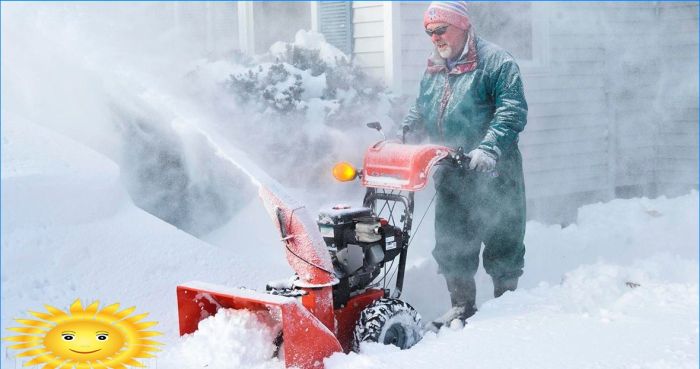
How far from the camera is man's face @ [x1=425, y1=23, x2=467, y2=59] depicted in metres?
4.75

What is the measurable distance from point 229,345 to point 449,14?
2.42 metres

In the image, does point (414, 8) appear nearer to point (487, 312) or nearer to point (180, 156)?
point (180, 156)

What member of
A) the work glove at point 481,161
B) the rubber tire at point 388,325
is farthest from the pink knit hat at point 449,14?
the rubber tire at point 388,325

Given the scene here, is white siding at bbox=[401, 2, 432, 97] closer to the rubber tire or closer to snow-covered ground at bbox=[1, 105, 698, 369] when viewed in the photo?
snow-covered ground at bbox=[1, 105, 698, 369]

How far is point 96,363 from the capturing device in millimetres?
3562

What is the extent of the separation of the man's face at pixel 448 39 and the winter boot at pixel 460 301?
1481 mm

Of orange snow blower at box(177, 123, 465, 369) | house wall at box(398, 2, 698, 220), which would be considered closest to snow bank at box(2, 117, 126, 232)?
orange snow blower at box(177, 123, 465, 369)

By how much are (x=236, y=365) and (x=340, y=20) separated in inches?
211

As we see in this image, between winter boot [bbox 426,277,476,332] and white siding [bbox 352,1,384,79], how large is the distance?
3186 mm

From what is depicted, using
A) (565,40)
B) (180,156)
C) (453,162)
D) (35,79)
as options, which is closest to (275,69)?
(180,156)

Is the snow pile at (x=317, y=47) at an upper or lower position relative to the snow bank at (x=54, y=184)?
upper

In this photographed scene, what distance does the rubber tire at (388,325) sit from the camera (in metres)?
3.81

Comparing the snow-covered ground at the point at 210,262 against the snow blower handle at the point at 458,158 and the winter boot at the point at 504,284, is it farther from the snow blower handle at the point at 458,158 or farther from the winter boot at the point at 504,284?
the snow blower handle at the point at 458,158

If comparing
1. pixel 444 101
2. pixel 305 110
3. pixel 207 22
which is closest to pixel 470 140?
pixel 444 101
